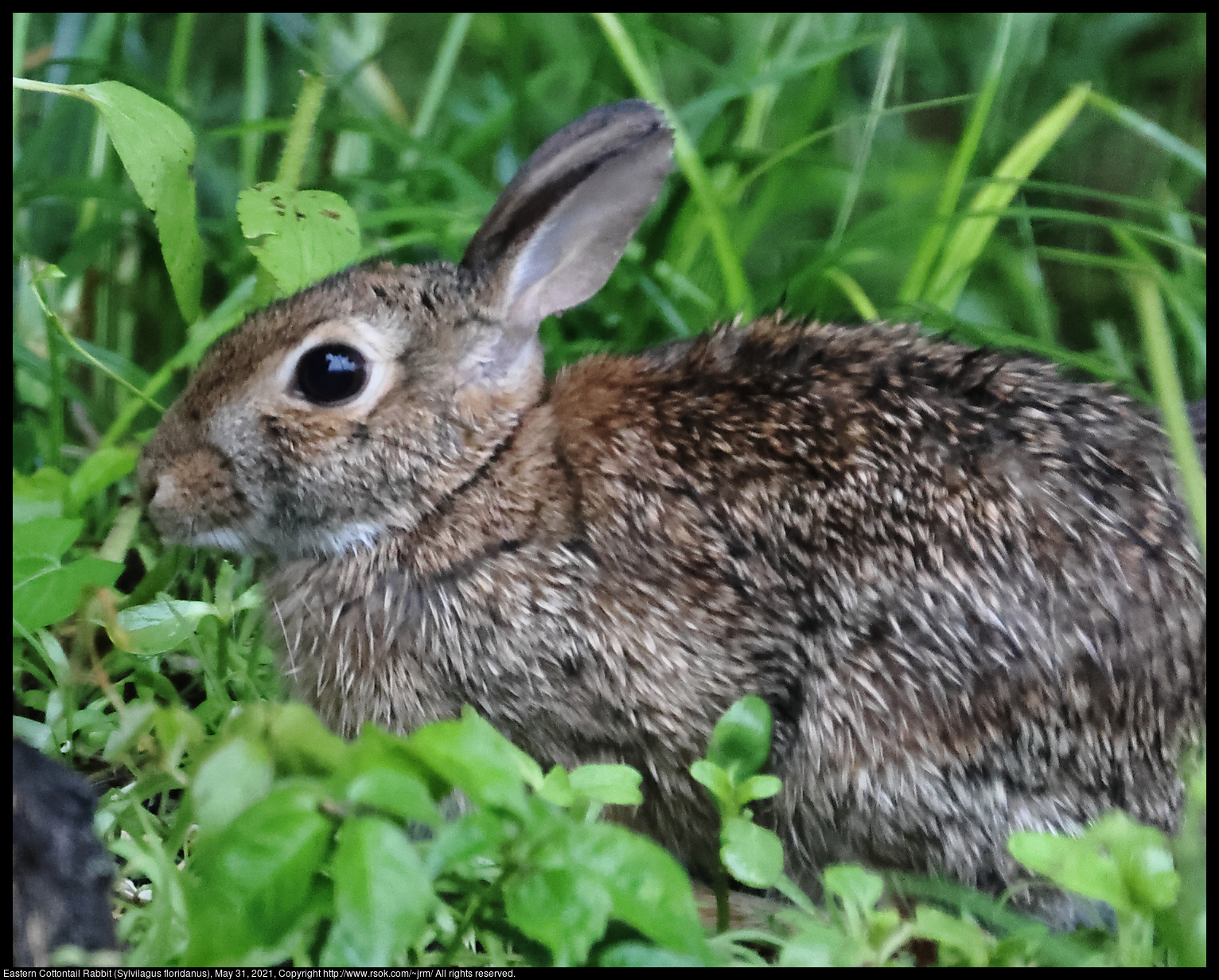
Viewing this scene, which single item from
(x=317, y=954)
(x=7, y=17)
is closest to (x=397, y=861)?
(x=317, y=954)

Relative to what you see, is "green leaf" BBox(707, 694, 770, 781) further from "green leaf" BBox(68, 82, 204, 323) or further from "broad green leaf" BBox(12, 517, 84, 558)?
"green leaf" BBox(68, 82, 204, 323)

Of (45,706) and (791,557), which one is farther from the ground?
(791,557)

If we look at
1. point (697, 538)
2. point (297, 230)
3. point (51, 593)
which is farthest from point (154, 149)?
point (697, 538)

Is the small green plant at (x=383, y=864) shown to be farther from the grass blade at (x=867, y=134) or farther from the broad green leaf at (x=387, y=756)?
the grass blade at (x=867, y=134)

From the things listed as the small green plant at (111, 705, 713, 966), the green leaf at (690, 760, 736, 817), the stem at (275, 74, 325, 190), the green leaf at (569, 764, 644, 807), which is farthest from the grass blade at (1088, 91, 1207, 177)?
the small green plant at (111, 705, 713, 966)

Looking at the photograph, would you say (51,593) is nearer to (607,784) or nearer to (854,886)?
(607,784)
